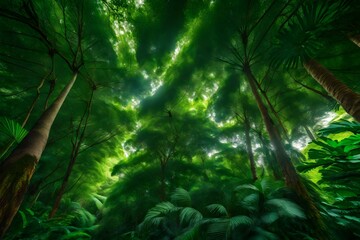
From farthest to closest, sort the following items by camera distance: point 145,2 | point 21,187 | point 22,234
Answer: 1. point 145,2
2. point 22,234
3. point 21,187

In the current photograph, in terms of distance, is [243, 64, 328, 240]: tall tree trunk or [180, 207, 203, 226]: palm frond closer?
[243, 64, 328, 240]: tall tree trunk

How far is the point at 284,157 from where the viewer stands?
2.90m

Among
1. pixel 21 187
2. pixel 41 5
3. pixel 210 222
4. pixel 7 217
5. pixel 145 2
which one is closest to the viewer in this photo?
pixel 7 217

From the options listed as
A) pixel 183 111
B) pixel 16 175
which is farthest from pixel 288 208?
pixel 183 111

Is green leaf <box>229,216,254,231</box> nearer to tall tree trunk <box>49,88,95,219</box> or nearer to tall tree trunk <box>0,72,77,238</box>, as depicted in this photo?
tall tree trunk <box>0,72,77,238</box>

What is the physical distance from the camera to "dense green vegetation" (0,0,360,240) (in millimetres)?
1788

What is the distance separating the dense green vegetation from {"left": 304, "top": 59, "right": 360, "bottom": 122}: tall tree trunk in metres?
0.01

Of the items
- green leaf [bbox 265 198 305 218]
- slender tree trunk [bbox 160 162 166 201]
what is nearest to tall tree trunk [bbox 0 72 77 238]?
green leaf [bbox 265 198 305 218]

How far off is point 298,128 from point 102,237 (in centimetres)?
762

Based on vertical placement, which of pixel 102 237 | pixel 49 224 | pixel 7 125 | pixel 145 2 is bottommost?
pixel 102 237

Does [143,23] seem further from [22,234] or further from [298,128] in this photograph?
[298,128]

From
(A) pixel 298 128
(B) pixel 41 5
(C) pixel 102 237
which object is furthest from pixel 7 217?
(A) pixel 298 128

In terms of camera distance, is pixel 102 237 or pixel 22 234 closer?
pixel 22 234

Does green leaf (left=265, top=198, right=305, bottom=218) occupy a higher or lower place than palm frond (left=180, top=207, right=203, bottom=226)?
higher
